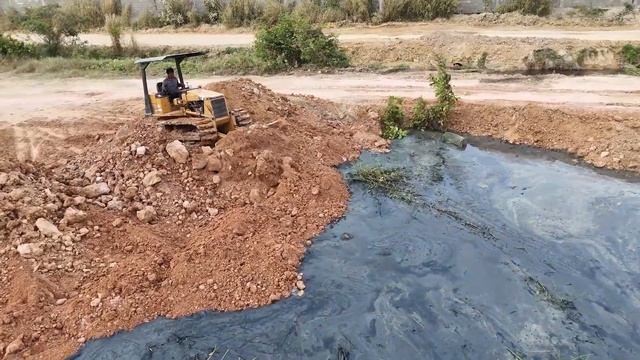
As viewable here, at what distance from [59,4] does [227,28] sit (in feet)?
36.3

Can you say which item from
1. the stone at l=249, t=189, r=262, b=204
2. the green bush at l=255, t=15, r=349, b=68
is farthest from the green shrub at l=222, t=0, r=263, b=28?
the stone at l=249, t=189, r=262, b=204

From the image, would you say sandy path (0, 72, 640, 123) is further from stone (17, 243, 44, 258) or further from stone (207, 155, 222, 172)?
stone (17, 243, 44, 258)

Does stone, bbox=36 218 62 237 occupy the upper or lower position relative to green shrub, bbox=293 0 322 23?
lower

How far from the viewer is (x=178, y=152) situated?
1200 cm

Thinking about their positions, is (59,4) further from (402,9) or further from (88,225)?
(88,225)

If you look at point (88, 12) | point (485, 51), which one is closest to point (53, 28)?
point (88, 12)

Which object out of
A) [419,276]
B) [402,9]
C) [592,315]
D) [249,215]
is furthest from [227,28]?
[592,315]

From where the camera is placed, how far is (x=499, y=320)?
8.38 meters

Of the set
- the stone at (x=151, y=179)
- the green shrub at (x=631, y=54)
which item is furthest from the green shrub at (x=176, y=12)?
the green shrub at (x=631, y=54)

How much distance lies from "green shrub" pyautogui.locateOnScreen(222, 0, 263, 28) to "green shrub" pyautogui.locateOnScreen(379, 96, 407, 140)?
14544 millimetres

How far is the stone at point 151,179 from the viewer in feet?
37.0

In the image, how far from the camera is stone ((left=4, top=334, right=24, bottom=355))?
25.7 ft

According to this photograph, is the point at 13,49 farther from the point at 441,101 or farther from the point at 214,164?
the point at 441,101

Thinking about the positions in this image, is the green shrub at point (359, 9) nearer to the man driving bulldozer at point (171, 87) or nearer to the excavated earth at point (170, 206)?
the excavated earth at point (170, 206)
